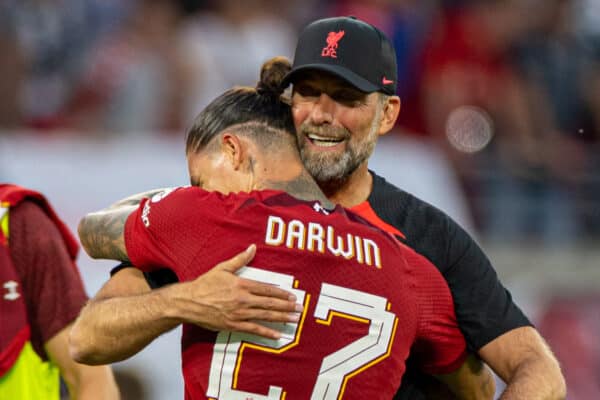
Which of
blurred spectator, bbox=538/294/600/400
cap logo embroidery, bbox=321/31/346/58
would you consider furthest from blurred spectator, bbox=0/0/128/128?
cap logo embroidery, bbox=321/31/346/58

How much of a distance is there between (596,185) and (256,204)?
5.76 m

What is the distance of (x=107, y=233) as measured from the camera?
3.72 m

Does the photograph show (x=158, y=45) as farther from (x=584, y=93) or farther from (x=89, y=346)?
(x=89, y=346)

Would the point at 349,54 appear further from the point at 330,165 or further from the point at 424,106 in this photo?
the point at 424,106

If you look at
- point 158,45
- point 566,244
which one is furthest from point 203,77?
point 566,244

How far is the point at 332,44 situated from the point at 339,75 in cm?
13

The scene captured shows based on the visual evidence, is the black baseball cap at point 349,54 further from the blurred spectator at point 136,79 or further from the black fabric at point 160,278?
the blurred spectator at point 136,79

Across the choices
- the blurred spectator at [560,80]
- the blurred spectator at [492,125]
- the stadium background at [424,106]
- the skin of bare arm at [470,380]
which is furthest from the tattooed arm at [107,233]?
the blurred spectator at [560,80]

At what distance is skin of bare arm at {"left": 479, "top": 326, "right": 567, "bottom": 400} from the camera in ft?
12.6

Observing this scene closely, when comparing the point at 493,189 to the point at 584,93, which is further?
the point at 584,93

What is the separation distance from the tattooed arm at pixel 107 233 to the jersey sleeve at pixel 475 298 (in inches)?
37.6

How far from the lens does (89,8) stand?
962cm

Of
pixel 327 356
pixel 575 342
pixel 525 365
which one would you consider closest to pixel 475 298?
pixel 525 365

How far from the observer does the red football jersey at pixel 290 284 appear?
3477 mm
